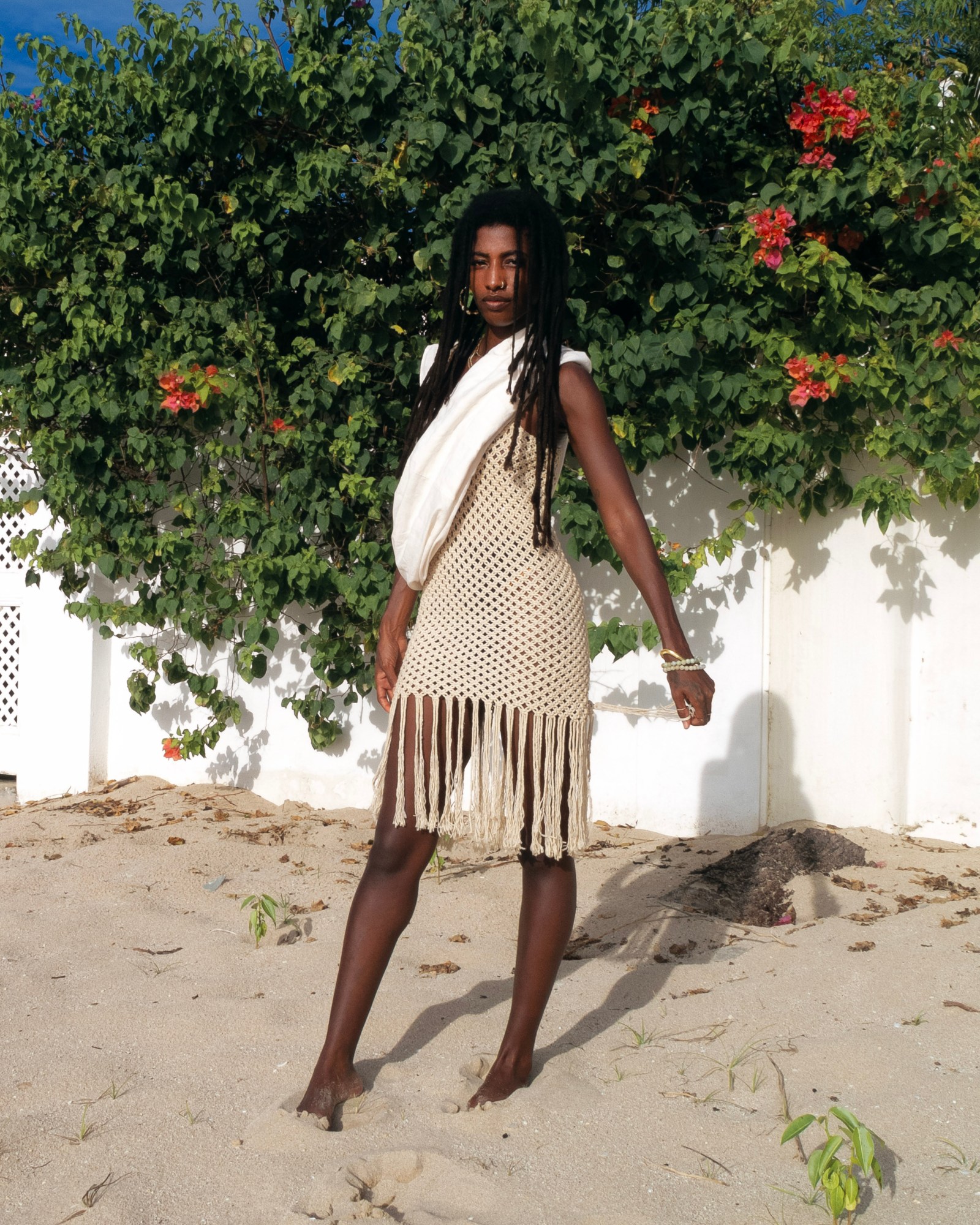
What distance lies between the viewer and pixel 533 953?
2.24 meters

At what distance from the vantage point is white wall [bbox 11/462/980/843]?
4.14 m

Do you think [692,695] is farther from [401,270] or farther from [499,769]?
[401,270]

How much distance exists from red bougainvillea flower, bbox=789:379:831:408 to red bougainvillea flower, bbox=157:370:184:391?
7.31ft

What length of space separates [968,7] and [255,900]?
1515 centimetres

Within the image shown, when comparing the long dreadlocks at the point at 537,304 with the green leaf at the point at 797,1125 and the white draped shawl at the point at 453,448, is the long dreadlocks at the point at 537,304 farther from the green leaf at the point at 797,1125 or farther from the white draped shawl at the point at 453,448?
the green leaf at the point at 797,1125

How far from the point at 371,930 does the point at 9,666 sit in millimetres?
3958

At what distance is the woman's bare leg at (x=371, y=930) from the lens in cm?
212

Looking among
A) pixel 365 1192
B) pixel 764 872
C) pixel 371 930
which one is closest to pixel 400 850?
pixel 371 930

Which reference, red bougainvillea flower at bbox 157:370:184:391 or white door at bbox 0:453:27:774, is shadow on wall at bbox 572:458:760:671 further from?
white door at bbox 0:453:27:774

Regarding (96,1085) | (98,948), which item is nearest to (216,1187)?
(96,1085)

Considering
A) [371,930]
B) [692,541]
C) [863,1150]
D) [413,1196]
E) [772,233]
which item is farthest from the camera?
[692,541]

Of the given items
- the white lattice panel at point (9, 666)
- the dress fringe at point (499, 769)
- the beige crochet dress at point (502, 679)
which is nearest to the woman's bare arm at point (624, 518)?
the beige crochet dress at point (502, 679)

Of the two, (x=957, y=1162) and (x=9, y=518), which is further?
(x=9, y=518)

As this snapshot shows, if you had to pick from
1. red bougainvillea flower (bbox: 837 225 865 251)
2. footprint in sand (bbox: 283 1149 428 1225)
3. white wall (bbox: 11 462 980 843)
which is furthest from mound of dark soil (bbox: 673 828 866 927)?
red bougainvillea flower (bbox: 837 225 865 251)
